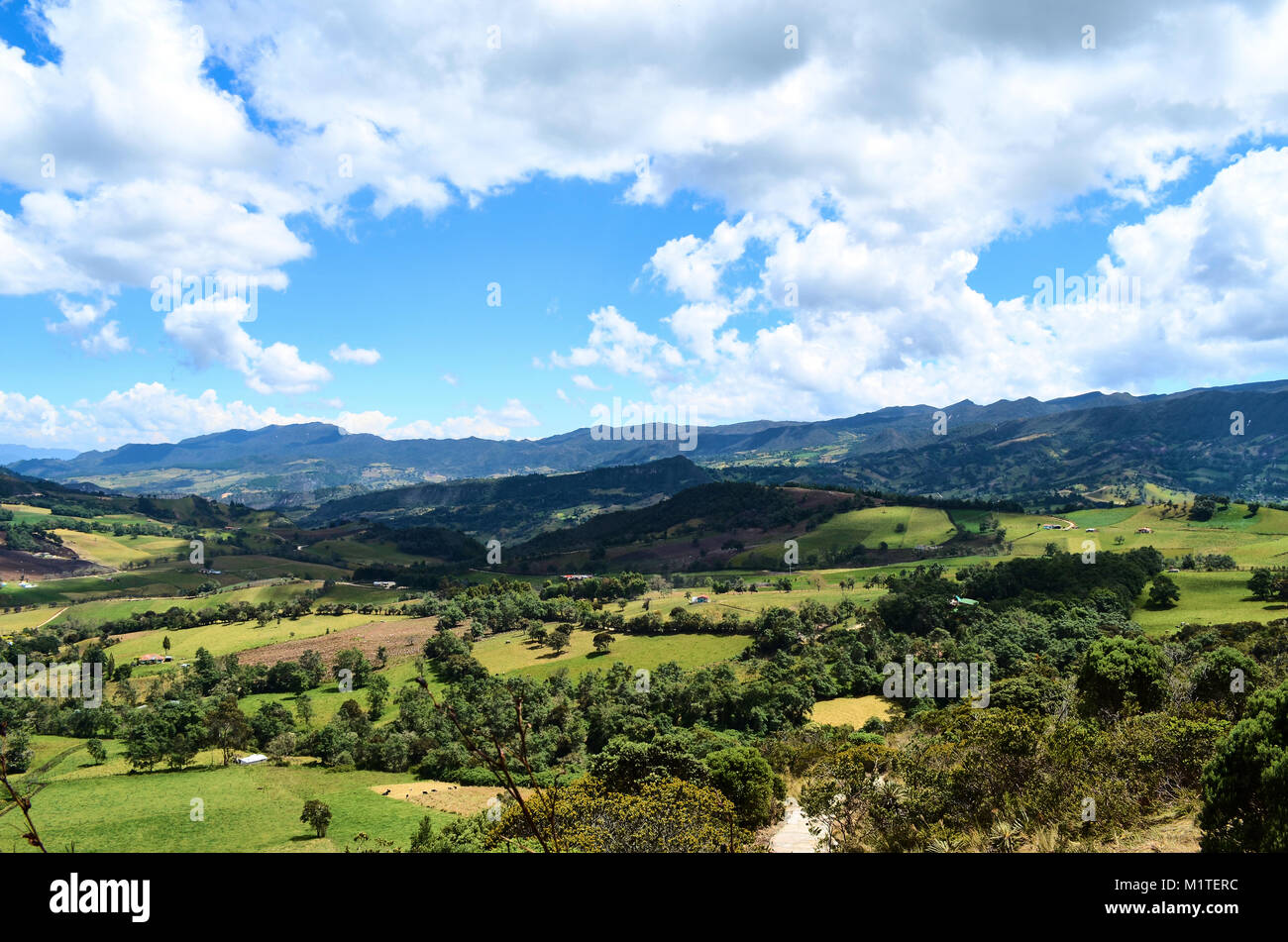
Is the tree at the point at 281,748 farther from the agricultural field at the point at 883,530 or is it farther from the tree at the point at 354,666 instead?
the agricultural field at the point at 883,530

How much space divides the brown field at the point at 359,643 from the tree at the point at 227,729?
2829cm

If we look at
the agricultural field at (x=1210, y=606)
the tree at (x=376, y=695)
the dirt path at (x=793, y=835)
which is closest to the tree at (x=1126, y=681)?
the dirt path at (x=793, y=835)

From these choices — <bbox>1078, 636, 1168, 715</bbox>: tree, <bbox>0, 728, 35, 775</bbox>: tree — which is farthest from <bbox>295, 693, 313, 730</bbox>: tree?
<bbox>1078, 636, 1168, 715</bbox>: tree

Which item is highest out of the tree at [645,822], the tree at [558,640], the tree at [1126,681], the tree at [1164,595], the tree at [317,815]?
the tree at [645,822]

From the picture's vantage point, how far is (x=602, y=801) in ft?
71.1

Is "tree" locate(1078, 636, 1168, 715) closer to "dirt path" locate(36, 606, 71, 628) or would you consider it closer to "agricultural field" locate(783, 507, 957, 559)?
"agricultural field" locate(783, 507, 957, 559)

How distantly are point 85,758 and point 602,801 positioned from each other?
6166 centimetres

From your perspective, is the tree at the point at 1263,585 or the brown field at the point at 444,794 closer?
the brown field at the point at 444,794

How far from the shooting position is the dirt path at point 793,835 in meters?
29.0

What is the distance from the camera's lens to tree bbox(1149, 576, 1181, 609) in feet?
277
